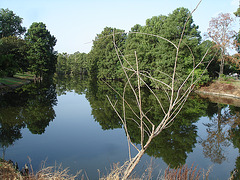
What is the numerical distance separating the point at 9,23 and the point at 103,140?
58.0 m

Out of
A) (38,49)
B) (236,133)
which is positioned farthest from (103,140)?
(38,49)

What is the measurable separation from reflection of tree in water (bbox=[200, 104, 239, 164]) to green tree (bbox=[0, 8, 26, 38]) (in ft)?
182

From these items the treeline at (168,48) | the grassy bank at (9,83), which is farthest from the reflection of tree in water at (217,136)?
the grassy bank at (9,83)

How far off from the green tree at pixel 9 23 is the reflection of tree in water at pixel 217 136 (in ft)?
182

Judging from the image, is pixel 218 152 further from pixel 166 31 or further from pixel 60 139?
pixel 166 31

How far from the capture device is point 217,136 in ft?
31.1

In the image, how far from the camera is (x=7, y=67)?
1404cm

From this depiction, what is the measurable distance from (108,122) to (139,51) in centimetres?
1959

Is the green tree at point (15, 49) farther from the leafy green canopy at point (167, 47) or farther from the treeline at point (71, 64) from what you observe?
the treeline at point (71, 64)

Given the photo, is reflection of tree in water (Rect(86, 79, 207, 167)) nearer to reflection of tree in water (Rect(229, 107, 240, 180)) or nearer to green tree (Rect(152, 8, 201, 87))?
reflection of tree in water (Rect(229, 107, 240, 180))

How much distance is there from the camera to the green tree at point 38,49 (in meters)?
36.7

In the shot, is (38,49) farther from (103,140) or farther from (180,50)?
(103,140)

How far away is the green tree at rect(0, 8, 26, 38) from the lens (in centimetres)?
5194

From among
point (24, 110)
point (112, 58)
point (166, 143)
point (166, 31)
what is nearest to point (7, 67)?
point (24, 110)
